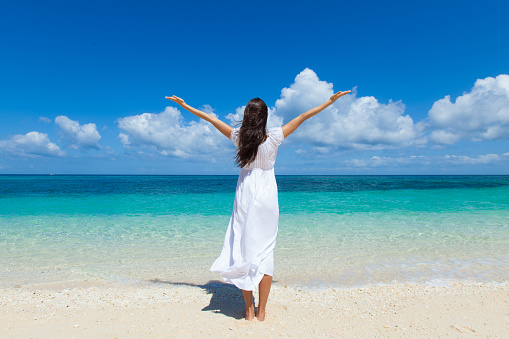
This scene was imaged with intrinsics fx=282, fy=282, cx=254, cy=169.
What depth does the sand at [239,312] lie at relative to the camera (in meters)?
3.17

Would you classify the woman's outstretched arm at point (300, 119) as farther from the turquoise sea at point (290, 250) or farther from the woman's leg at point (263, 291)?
the turquoise sea at point (290, 250)

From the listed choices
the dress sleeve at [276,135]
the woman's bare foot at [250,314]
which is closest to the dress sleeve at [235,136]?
the dress sleeve at [276,135]

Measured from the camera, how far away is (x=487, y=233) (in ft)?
29.6

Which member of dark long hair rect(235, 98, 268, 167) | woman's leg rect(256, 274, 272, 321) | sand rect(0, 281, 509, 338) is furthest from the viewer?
woman's leg rect(256, 274, 272, 321)

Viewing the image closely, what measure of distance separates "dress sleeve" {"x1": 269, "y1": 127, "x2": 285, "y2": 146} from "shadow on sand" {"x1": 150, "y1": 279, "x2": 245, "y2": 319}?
2.26 metres

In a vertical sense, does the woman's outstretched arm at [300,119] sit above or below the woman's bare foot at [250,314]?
above

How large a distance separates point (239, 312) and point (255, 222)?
1.38 m

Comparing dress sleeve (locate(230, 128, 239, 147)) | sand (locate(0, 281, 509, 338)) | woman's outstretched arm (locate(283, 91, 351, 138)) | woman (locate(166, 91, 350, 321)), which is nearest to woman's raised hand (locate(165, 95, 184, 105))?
woman (locate(166, 91, 350, 321))

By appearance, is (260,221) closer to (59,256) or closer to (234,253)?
(234,253)

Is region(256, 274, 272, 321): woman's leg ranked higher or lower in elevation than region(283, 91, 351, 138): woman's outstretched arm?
lower

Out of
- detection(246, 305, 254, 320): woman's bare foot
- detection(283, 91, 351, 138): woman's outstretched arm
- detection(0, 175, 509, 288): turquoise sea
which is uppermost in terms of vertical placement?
detection(283, 91, 351, 138): woman's outstretched arm

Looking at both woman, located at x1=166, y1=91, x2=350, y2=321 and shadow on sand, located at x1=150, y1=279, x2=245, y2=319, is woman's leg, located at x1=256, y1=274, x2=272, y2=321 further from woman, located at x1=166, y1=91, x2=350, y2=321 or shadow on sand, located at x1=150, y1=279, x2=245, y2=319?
shadow on sand, located at x1=150, y1=279, x2=245, y2=319

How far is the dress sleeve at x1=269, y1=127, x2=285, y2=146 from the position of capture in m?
3.37

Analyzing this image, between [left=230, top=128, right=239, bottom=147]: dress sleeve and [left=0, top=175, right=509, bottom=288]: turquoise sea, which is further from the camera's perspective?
[left=0, top=175, right=509, bottom=288]: turquoise sea
